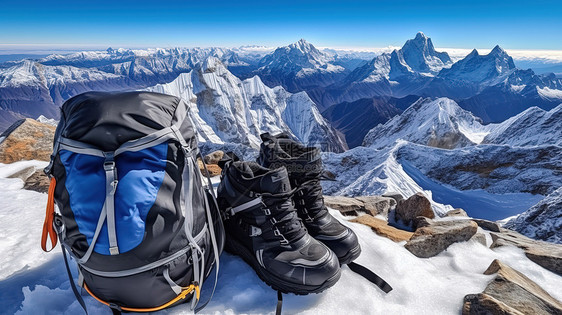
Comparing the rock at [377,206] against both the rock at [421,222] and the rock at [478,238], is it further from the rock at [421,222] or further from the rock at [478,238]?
the rock at [478,238]

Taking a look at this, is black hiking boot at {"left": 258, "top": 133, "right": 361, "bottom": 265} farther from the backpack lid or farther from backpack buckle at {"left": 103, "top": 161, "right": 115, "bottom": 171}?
backpack buckle at {"left": 103, "top": 161, "right": 115, "bottom": 171}

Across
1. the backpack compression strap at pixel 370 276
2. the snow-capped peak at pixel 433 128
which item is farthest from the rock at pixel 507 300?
the snow-capped peak at pixel 433 128

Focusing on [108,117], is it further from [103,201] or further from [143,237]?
[143,237]

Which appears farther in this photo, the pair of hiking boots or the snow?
the snow

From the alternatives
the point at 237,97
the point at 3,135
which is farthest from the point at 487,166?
the point at 237,97

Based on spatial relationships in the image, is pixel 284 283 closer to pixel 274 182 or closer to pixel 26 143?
pixel 274 182

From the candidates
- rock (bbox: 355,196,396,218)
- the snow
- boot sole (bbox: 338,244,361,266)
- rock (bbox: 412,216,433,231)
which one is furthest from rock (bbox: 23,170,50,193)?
the snow

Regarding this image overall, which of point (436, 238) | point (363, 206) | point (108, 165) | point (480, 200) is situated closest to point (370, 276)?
point (436, 238)
